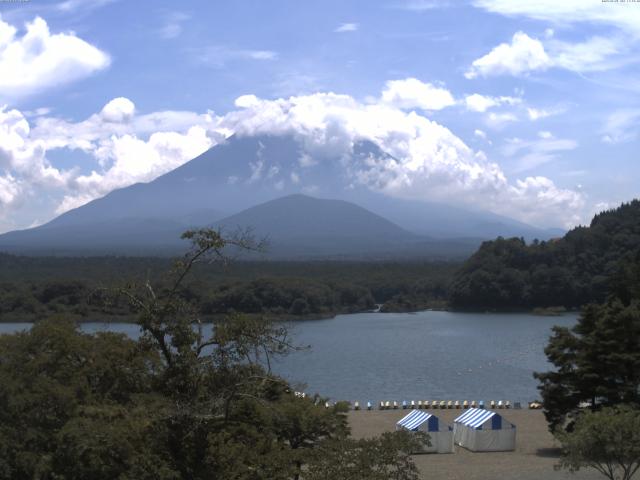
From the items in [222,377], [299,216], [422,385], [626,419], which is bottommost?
[422,385]

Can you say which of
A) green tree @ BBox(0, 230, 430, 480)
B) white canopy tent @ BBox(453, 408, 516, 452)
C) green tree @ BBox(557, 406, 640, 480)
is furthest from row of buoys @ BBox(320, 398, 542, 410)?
green tree @ BBox(0, 230, 430, 480)

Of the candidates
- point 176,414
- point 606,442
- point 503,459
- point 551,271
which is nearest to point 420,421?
→ point 503,459

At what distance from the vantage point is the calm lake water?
26594mm

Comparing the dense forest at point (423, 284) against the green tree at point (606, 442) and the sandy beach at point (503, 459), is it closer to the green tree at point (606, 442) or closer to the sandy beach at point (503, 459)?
the sandy beach at point (503, 459)

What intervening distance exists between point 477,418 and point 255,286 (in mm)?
34228

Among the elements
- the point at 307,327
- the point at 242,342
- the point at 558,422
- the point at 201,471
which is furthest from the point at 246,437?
the point at 307,327

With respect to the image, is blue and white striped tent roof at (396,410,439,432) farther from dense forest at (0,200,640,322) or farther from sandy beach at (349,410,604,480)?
dense forest at (0,200,640,322)

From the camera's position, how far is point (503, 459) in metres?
15.8

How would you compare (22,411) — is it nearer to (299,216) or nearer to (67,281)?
(67,281)

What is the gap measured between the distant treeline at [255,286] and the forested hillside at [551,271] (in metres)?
4.43

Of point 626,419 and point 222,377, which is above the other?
point 222,377

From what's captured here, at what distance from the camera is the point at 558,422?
16078 mm

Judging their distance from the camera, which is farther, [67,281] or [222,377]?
[67,281]

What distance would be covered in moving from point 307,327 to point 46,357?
37.5 metres
